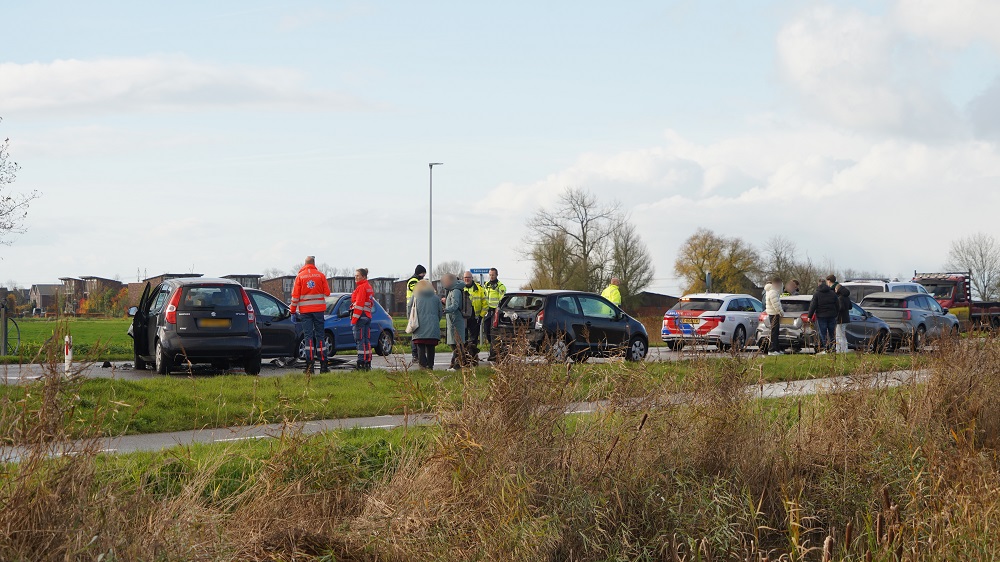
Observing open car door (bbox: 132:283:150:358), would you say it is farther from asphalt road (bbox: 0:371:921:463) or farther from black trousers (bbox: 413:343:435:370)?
asphalt road (bbox: 0:371:921:463)

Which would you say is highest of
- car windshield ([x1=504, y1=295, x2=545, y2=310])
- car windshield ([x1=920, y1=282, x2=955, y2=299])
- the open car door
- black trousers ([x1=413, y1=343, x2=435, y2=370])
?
car windshield ([x1=920, y1=282, x2=955, y2=299])

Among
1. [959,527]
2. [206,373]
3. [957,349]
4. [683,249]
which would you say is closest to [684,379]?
[959,527]

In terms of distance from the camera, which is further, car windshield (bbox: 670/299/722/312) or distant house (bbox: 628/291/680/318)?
distant house (bbox: 628/291/680/318)

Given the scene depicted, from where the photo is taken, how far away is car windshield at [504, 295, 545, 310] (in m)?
18.5

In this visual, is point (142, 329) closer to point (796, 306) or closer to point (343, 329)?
point (343, 329)

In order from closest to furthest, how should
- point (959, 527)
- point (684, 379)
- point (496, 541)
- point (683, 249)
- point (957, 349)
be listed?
point (496, 541)
point (959, 527)
point (684, 379)
point (957, 349)
point (683, 249)

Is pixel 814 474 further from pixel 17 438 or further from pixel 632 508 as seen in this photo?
pixel 17 438

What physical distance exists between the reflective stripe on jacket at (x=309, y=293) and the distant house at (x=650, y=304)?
1789 inches

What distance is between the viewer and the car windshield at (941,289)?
3906 cm

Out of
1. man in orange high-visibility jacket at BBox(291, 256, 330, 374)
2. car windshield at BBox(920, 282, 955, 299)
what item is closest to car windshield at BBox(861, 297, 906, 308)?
car windshield at BBox(920, 282, 955, 299)

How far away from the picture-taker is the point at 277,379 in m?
11.9

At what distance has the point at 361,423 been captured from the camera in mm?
10562

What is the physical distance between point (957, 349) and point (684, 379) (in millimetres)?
4221

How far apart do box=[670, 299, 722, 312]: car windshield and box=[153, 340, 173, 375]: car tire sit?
45.2 ft
